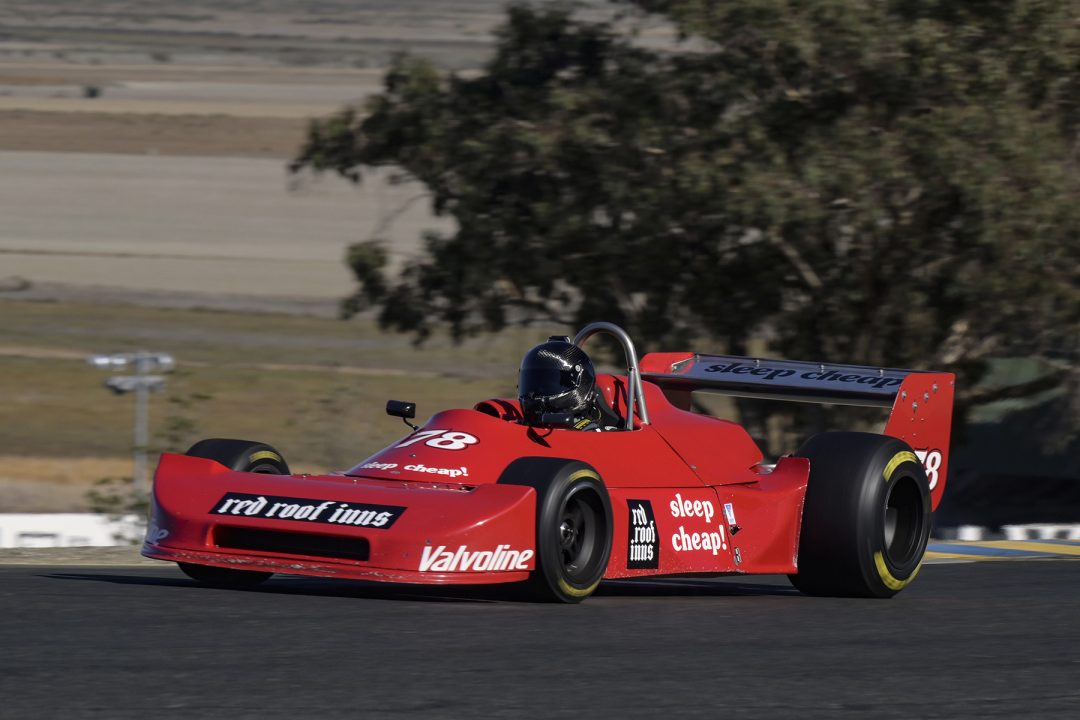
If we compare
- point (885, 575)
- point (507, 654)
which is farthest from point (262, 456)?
point (885, 575)

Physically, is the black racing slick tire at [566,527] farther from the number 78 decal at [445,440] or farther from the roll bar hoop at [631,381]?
the roll bar hoop at [631,381]

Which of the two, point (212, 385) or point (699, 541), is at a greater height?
point (699, 541)

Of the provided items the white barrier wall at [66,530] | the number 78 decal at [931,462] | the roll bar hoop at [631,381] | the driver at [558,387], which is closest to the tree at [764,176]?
the white barrier wall at [66,530]

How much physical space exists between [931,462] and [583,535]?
2794mm

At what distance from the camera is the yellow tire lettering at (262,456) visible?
9.28 meters

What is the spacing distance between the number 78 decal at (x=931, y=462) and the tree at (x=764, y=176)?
33.7 ft

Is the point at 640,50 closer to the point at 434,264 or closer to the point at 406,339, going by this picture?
the point at 434,264

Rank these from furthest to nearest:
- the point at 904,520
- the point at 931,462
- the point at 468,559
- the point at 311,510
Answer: the point at 931,462 < the point at 904,520 < the point at 311,510 < the point at 468,559

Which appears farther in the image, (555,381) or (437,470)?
(555,381)

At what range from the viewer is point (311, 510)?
27.3 feet

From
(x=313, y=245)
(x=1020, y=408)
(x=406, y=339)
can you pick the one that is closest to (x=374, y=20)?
(x=313, y=245)

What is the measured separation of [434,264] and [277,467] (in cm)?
1691

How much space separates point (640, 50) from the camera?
81.0ft

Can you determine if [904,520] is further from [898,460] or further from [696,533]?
[696,533]
